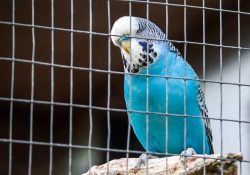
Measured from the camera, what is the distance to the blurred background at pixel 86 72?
4.86m

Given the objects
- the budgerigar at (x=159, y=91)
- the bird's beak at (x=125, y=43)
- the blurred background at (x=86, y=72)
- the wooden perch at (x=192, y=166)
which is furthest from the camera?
the blurred background at (x=86, y=72)

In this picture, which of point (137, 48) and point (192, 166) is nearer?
point (192, 166)

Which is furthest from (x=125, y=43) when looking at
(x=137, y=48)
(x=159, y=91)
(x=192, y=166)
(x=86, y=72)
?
(x=86, y=72)

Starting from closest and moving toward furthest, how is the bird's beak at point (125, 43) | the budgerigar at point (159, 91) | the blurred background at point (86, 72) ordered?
1. the bird's beak at point (125, 43)
2. the budgerigar at point (159, 91)
3. the blurred background at point (86, 72)

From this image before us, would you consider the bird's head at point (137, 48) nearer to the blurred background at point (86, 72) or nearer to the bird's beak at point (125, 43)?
the bird's beak at point (125, 43)

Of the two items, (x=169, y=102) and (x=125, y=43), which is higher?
(x=125, y=43)

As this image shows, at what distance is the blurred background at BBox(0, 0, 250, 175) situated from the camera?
15.9 feet

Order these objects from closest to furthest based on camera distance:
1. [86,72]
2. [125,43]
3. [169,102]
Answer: [125,43] < [169,102] < [86,72]

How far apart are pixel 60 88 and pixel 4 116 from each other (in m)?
1.06

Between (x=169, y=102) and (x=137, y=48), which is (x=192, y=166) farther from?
(x=137, y=48)

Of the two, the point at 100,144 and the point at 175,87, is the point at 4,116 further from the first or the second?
the point at 175,87

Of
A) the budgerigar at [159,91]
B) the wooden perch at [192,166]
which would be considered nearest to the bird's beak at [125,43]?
the budgerigar at [159,91]

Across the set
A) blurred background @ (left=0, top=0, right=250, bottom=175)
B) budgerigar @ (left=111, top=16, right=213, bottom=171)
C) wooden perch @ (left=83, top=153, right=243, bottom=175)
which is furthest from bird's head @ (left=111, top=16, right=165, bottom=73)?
blurred background @ (left=0, top=0, right=250, bottom=175)

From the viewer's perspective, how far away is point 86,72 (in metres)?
5.84
